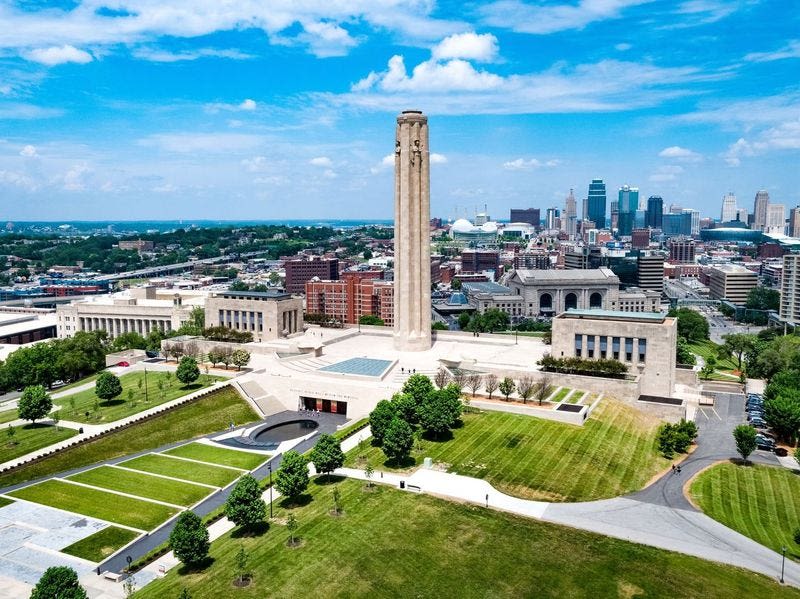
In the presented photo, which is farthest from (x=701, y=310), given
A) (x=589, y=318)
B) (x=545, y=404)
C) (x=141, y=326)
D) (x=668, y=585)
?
(x=668, y=585)

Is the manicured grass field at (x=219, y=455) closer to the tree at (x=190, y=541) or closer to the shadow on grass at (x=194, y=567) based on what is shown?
the shadow on grass at (x=194, y=567)

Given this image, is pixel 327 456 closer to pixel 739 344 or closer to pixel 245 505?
pixel 245 505

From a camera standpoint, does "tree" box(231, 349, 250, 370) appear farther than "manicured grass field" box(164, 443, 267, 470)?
Yes

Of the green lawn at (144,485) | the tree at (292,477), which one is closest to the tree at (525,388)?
the tree at (292,477)

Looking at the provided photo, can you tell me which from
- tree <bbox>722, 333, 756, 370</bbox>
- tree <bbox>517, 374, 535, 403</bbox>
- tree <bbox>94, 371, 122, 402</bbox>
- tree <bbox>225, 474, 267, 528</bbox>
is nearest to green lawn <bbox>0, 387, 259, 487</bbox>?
tree <bbox>94, 371, 122, 402</bbox>

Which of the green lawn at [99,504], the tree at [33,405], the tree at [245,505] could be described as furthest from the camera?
the tree at [33,405]

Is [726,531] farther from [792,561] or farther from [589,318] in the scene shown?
[589,318]

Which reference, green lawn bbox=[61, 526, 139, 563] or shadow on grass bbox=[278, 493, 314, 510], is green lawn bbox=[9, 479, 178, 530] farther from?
shadow on grass bbox=[278, 493, 314, 510]

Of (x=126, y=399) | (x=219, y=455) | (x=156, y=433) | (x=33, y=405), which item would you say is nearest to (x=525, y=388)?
(x=219, y=455)
